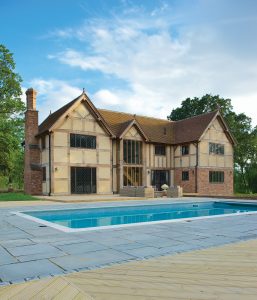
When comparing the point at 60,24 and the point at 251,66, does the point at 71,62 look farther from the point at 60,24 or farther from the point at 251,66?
the point at 251,66

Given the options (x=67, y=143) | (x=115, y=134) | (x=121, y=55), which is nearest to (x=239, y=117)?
(x=115, y=134)

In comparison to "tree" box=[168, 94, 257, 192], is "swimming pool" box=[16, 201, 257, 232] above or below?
below

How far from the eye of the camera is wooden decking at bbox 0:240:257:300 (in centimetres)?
363

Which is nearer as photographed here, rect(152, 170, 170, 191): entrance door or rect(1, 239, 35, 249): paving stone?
rect(1, 239, 35, 249): paving stone

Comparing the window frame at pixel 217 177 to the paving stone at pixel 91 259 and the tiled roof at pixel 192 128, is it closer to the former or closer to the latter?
the tiled roof at pixel 192 128

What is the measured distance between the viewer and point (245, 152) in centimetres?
4084

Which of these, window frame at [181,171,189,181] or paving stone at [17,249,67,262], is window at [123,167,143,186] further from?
paving stone at [17,249,67,262]

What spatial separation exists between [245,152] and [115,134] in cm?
2099

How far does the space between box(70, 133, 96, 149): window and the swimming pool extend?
978 cm

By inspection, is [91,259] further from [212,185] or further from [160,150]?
[212,185]

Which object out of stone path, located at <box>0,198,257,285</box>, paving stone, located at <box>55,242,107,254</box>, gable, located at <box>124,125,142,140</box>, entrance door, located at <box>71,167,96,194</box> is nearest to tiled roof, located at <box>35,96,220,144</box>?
gable, located at <box>124,125,142,140</box>

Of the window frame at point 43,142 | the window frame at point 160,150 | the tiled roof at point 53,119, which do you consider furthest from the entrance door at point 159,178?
the window frame at point 43,142

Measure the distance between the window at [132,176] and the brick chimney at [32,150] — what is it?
6901mm

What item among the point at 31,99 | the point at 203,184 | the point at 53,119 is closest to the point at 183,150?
the point at 203,184
